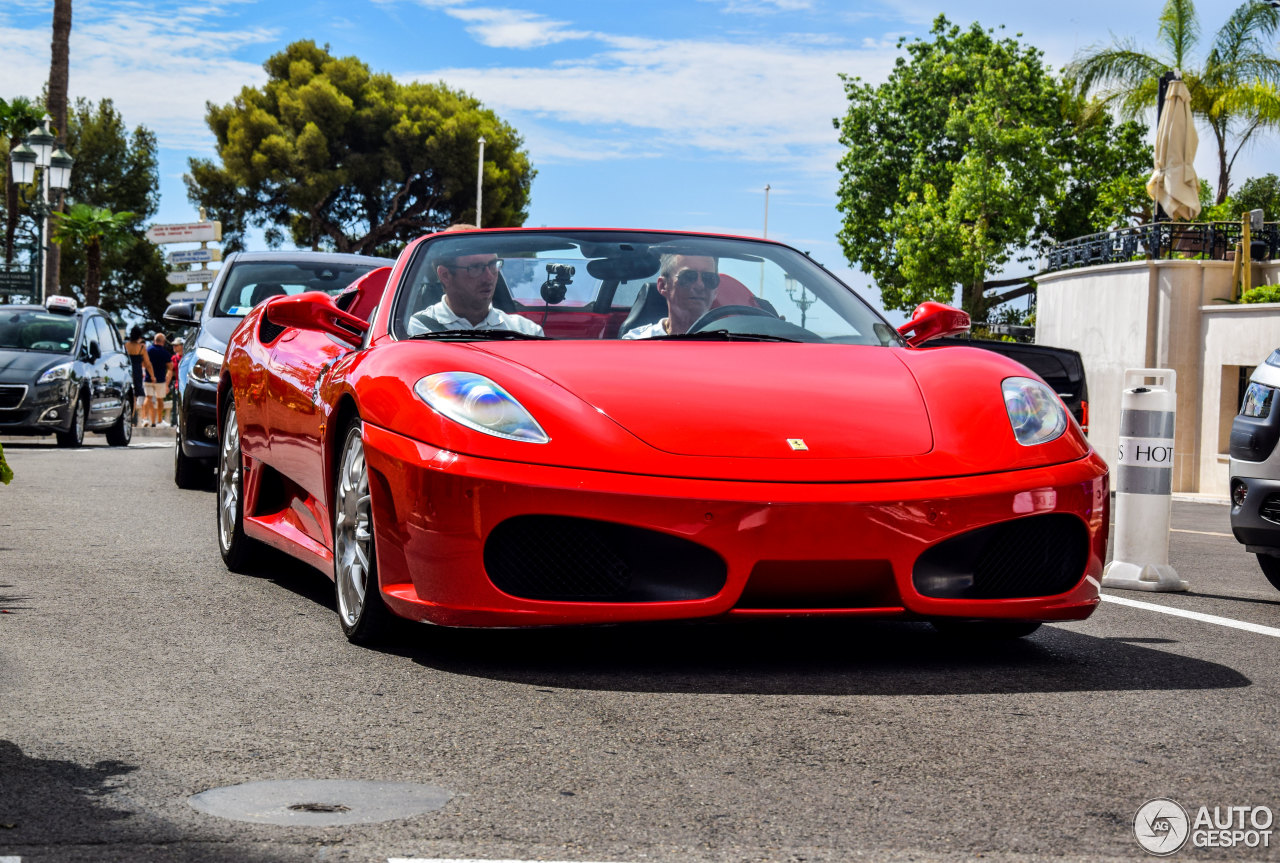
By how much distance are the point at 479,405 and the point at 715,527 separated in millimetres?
758

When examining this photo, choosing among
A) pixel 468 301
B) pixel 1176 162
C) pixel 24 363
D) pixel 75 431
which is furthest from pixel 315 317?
pixel 1176 162

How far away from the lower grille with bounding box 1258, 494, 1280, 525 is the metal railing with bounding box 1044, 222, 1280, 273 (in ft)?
71.1

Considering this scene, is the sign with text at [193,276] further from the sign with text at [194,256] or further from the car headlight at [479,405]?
the car headlight at [479,405]

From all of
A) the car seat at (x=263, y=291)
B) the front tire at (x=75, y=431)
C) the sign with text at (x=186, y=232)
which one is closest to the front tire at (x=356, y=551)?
the car seat at (x=263, y=291)

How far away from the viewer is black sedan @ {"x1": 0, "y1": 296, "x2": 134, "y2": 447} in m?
18.5

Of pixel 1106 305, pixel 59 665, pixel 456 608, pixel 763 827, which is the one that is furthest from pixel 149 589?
pixel 1106 305

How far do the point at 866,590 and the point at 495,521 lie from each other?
3.36 ft

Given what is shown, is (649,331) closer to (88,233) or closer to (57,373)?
(57,373)

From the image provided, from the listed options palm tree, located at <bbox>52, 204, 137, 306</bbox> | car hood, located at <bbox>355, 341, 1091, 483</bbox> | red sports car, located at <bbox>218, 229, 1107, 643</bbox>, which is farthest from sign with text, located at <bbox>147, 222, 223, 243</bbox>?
car hood, located at <bbox>355, 341, 1091, 483</bbox>

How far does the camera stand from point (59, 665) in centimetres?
483

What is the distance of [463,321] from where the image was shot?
5.61 meters

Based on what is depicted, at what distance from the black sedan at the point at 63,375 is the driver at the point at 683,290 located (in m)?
14.0

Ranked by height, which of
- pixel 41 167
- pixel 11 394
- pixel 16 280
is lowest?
pixel 11 394

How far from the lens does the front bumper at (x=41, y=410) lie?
18.4 m
